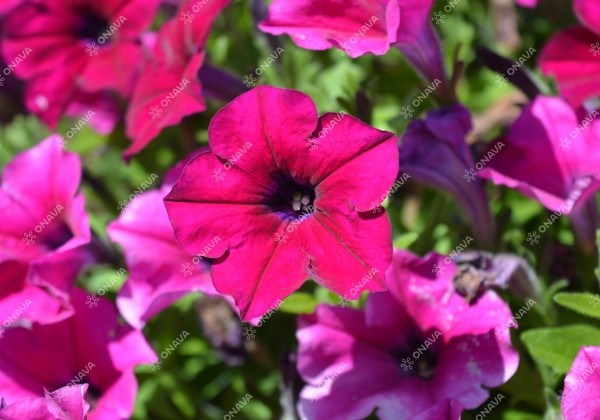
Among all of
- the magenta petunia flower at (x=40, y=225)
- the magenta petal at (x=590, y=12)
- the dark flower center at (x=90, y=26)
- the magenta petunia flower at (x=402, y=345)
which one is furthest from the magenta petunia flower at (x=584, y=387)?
the dark flower center at (x=90, y=26)

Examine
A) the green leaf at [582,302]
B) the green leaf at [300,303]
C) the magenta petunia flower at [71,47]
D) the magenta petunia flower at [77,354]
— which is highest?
the magenta petunia flower at [71,47]

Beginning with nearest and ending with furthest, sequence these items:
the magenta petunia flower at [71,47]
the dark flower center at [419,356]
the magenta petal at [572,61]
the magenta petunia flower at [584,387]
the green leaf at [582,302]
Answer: the magenta petunia flower at [584,387]
the green leaf at [582,302]
the dark flower center at [419,356]
the magenta petal at [572,61]
the magenta petunia flower at [71,47]

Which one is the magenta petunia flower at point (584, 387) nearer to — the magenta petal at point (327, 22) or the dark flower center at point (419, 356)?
the dark flower center at point (419, 356)

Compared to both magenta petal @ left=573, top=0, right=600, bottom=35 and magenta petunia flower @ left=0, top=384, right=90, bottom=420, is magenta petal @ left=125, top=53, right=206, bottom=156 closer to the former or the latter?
magenta petunia flower @ left=0, top=384, right=90, bottom=420

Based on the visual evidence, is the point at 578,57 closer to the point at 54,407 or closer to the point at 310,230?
the point at 310,230

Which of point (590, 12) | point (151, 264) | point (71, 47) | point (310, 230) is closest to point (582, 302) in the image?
point (310, 230)

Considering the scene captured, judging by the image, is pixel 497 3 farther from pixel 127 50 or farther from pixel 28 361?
pixel 28 361
